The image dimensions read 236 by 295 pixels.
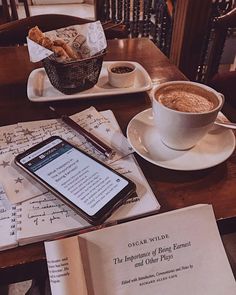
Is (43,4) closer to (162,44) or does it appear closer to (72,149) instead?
(162,44)

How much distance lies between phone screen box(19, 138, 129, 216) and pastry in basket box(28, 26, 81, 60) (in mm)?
270

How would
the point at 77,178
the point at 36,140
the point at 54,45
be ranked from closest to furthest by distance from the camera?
1. the point at 77,178
2. the point at 36,140
3. the point at 54,45

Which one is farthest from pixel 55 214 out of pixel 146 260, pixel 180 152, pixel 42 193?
pixel 180 152

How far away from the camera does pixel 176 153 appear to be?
59cm

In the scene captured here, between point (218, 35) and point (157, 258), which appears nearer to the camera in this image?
point (157, 258)

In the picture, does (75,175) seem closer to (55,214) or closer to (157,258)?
(55,214)

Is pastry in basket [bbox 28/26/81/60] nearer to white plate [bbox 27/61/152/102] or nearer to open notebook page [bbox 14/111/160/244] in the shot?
white plate [bbox 27/61/152/102]

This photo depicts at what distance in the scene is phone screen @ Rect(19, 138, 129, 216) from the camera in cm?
48

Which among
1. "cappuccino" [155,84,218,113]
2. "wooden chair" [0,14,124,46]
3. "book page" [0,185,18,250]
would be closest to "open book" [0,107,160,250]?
"book page" [0,185,18,250]

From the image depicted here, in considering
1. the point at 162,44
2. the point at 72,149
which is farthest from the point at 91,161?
the point at 162,44

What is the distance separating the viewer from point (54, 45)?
76cm

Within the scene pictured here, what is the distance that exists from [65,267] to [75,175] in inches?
6.2

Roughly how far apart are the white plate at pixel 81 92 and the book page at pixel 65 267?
0.43 metres

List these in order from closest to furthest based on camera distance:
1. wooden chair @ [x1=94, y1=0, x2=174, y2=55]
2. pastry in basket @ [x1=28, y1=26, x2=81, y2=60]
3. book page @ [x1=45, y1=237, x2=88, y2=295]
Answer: book page @ [x1=45, y1=237, x2=88, y2=295] < pastry in basket @ [x1=28, y1=26, x2=81, y2=60] < wooden chair @ [x1=94, y1=0, x2=174, y2=55]
